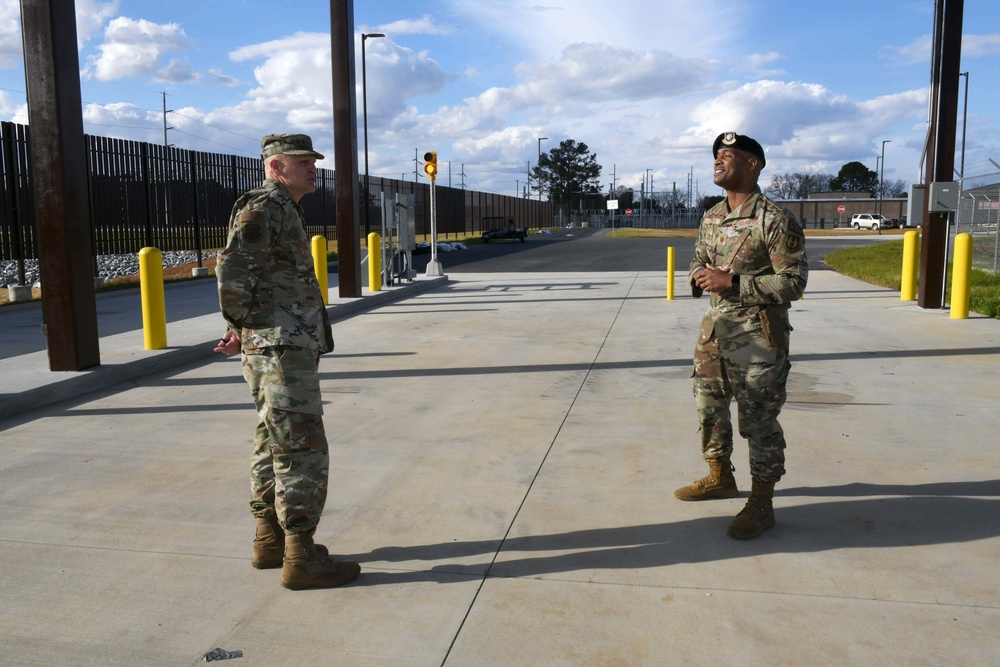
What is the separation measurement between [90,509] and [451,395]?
349 centimetres

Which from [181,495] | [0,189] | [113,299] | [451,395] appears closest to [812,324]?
[451,395]

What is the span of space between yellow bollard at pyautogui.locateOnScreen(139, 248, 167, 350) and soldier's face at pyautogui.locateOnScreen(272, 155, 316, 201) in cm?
622

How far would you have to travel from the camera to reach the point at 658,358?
31.2 feet

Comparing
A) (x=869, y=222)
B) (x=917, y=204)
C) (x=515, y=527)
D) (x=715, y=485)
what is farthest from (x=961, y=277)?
(x=869, y=222)

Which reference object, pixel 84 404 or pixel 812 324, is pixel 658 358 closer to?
pixel 812 324

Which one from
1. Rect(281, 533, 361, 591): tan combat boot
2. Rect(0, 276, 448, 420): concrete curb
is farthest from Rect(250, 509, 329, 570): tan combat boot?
Rect(0, 276, 448, 420): concrete curb

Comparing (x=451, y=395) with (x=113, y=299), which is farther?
(x=113, y=299)

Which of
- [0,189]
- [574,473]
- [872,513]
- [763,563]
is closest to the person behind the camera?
[763,563]

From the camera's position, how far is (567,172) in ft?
387

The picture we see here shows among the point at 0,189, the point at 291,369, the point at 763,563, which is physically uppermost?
the point at 0,189

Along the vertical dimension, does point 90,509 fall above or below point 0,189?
below

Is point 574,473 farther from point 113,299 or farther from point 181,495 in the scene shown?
point 113,299

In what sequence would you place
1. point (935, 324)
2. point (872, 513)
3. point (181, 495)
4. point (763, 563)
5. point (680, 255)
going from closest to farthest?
point (763, 563) → point (872, 513) → point (181, 495) → point (935, 324) → point (680, 255)

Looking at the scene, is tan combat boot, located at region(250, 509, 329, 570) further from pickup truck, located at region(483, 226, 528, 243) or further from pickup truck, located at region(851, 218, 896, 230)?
pickup truck, located at region(851, 218, 896, 230)
